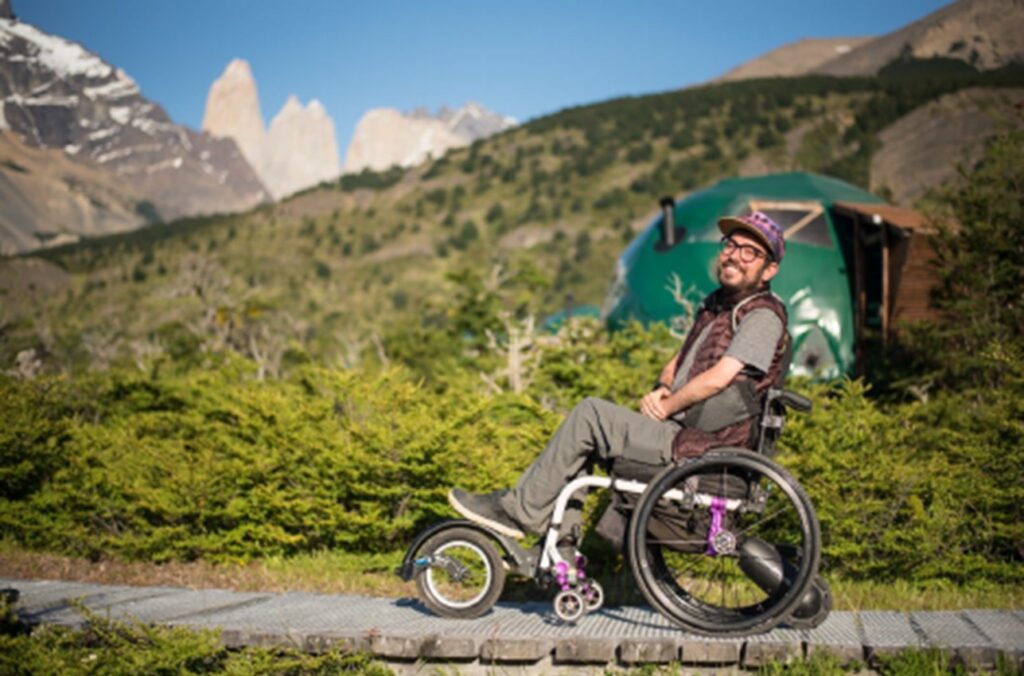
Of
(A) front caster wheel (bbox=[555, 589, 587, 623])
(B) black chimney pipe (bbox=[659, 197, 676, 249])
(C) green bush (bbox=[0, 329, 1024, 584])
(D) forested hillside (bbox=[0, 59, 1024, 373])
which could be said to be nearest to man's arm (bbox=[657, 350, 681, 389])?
(A) front caster wheel (bbox=[555, 589, 587, 623])

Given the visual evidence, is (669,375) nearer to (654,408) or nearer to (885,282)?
(654,408)

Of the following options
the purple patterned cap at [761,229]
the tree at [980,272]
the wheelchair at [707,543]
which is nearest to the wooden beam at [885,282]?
the tree at [980,272]

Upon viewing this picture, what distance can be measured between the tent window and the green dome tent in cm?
2

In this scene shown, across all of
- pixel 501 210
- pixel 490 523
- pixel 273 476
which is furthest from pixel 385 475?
pixel 501 210

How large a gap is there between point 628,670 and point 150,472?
14.7 ft

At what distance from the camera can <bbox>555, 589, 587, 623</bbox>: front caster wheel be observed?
3.97m

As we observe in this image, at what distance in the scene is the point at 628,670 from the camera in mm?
3688

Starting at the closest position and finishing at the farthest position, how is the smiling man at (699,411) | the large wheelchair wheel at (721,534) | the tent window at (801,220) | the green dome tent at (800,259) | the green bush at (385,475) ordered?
the large wheelchair wheel at (721,534), the smiling man at (699,411), the green bush at (385,475), the green dome tent at (800,259), the tent window at (801,220)

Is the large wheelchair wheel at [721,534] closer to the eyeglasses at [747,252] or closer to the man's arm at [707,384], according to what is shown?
the man's arm at [707,384]

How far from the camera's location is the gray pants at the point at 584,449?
4.05 m

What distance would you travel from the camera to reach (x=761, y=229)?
13.5 feet

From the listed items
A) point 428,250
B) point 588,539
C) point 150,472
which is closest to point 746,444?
point 588,539

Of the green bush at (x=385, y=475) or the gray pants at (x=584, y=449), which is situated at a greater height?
the gray pants at (x=584, y=449)

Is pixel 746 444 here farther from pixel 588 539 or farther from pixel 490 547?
pixel 588 539
